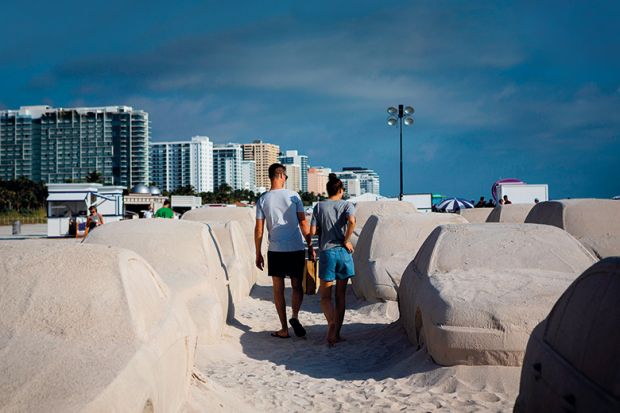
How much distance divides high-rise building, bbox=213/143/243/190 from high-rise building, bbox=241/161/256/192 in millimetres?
2427

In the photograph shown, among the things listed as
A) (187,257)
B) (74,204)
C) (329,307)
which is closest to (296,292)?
(329,307)

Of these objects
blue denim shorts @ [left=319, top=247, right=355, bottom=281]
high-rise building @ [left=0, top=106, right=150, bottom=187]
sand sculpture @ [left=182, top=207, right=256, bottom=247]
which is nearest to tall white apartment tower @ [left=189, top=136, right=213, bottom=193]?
high-rise building @ [left=0, top=106, right=150, bottom=187]

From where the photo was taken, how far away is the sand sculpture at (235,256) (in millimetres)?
10922

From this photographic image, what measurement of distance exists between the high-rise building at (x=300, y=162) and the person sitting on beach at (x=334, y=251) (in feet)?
564

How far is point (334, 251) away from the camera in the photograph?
8250 mm

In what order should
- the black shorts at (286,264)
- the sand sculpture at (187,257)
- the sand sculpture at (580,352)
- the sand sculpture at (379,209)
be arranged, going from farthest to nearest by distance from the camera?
the sand sculpture at (379,209)
the black shorts at (286,264)
the sand sculpture at (187,257)
the sand sculpture at (580,352)

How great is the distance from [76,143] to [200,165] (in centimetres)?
3849

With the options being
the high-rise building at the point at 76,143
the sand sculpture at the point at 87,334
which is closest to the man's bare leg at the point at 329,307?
the sand sculpture at the point at 87,334

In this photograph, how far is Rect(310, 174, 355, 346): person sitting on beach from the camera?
324 inches

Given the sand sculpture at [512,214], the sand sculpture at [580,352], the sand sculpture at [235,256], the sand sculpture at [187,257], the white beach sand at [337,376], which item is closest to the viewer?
the sand sculpture at [580,352]

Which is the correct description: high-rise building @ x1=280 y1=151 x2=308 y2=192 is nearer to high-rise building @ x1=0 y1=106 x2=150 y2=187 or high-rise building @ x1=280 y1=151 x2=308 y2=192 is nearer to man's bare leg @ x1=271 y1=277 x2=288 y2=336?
high-rise building @ x1=0 y1=106 x2=150 y2=187

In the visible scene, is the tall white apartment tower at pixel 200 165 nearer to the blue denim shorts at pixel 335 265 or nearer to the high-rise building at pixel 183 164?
the high-rise building at pixel 183 164

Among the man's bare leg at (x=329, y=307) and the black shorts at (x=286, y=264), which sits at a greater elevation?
the black shorts at (x=286, y=264)

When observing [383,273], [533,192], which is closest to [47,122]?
[533,192]
